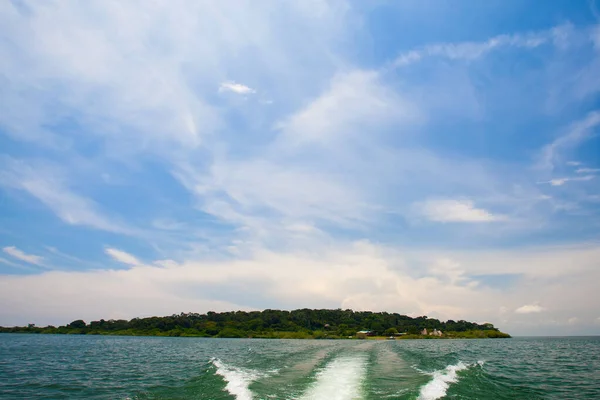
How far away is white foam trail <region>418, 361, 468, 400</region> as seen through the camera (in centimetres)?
1958

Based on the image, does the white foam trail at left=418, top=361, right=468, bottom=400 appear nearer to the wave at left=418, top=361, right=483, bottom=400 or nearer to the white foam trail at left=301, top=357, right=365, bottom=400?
the wave at left=418, top=361, right=483, bottom=400

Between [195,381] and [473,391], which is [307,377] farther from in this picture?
[473,391]

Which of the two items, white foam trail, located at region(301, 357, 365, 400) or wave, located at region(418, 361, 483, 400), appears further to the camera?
white foam trail, located at region(301, 357, 365, 400)

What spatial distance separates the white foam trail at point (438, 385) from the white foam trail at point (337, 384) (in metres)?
3.68

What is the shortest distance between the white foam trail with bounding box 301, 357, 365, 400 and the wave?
3.67 metres

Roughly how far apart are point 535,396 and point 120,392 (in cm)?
2308

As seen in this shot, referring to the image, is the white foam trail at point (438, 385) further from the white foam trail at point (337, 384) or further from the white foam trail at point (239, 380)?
the white foam trail at point (239, 380)

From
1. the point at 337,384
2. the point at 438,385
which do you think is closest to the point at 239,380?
the point at 337,384

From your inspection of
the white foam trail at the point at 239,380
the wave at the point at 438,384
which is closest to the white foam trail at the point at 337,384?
the white foam trail at the point at 239,380

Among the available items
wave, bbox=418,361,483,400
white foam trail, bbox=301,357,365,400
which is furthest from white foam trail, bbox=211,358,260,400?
wave, bbox=418,361,483,400

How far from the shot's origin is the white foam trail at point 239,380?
2004cm

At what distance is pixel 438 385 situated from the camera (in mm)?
22766

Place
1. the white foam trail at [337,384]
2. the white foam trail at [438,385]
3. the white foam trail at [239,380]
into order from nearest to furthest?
1. the white foam trail at [438,385]
2. the white foam trail at [337,384]
3. the white foam trail at [239,380]

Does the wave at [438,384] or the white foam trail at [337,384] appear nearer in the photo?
the wave at [438,384]
